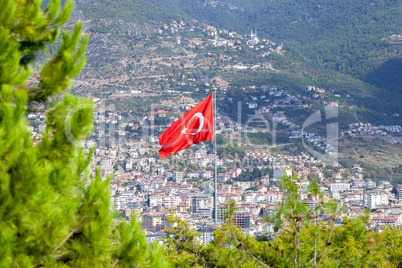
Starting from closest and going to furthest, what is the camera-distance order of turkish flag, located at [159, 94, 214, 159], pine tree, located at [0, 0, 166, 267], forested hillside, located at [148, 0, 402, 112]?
1. pine tree, located at [0, 0, 166, 267]
2. turkish flag, located at [159, 94, 214, 159]
3. forested hillside, located at [148, 0, 402, 112]

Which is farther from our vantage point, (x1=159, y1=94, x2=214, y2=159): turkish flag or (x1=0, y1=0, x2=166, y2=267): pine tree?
(x1=159, y1=94, x2=214, y2=159): turkish flag

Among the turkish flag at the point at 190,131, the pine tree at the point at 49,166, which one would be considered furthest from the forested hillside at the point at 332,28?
the pine tree at the point at 49,166

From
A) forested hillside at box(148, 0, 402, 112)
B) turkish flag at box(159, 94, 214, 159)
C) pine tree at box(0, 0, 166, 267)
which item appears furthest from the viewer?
forested hillside at box(148, 0, 402, 112)

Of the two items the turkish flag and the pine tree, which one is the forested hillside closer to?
the turkish flag

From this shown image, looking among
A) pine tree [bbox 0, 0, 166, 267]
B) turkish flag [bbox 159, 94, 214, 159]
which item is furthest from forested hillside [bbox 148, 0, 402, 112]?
pine tree [bbox 0, 0, 166, 267]

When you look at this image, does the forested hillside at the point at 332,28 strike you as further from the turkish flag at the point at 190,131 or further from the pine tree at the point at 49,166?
the pine tree at the point at 49,166

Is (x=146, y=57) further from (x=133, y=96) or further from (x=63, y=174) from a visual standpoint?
(x=63, y=174)

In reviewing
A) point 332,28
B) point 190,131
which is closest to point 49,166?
point 190,131

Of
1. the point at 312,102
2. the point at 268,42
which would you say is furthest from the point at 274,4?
the point at 312,102
